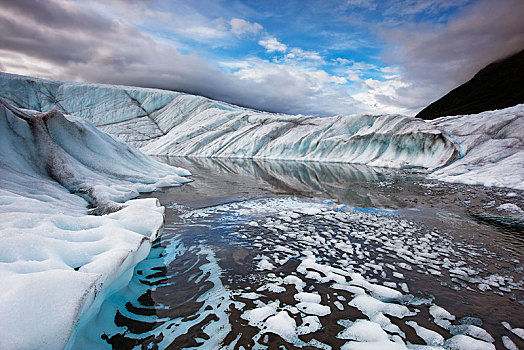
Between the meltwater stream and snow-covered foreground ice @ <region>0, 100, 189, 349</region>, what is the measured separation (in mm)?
537

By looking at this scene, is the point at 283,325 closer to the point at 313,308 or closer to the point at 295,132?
the point at 313,308

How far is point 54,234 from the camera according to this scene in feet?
9.62

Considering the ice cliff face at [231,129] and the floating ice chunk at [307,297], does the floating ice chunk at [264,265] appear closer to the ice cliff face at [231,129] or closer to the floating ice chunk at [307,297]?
the floating ice chunk at [307,297]

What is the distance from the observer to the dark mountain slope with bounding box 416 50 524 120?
86.6 m

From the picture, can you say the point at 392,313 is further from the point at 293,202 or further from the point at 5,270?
the point at 293,202

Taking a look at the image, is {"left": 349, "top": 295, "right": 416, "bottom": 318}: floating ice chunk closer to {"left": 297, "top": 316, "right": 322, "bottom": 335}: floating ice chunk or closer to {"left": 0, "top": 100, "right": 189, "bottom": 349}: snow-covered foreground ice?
{"left": 297, "top": 316, "right": 322, "bottom": 335}: floating ice chunk

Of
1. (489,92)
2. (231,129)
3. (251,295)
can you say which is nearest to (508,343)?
(251,295)

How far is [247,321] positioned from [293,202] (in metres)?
5.83

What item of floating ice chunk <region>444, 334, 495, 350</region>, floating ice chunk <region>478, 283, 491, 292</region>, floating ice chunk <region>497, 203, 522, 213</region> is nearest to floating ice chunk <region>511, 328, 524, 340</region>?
floating ice chunk <region>444, 334, 495, 350</region>

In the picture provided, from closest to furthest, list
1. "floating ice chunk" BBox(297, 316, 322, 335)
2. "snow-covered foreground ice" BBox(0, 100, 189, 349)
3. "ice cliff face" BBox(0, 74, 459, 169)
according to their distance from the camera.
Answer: "snow-covered foreground ice" BBox(0, 100, 189, 349), "floating ice chunk" BBox(297, 316, 322, 335), "ice cliff face" BBox(0, 74, 459, 169)

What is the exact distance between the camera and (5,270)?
199cm

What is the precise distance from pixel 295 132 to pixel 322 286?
28.9m

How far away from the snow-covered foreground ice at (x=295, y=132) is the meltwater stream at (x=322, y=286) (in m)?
10.2

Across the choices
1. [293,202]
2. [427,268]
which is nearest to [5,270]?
[427,268]
